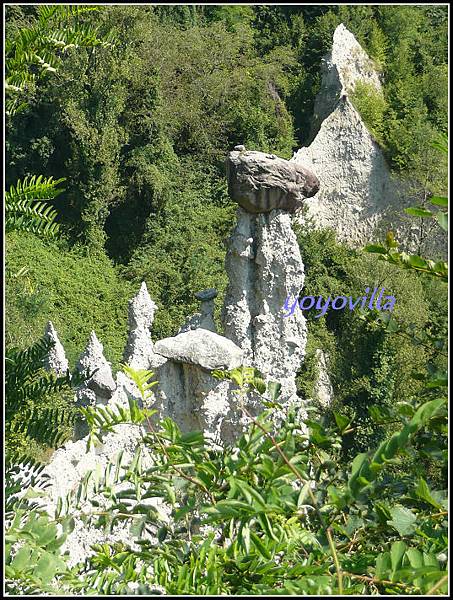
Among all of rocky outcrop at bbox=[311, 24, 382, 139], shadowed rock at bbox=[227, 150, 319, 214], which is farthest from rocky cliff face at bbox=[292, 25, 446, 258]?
shadowed rock at bbox=[227, 150, 319, 214]

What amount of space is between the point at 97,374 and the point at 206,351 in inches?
74.1

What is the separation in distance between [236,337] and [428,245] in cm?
564

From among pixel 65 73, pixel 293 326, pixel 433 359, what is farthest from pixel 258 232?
pixel 65 73

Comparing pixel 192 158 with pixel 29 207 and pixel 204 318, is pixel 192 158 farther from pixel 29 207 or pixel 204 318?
pixel 29 207

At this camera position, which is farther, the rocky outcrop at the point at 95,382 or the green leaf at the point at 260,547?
the rocky outcrop at the point at 95,382

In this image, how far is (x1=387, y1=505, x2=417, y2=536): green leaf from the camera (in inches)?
41.6

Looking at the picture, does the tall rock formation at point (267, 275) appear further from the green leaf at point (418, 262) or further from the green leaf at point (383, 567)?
the green leaf at point (383, 567)

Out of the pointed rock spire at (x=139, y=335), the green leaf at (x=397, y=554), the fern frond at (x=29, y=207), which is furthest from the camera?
the pointed rock spire at (x=139, y=335)

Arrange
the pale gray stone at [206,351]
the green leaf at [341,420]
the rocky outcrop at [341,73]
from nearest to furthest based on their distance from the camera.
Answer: the green leaf at [341,420] → the pale gray stone at [206,351] → the rocky outcrop at [341,73]

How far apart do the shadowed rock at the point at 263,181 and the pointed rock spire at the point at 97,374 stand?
1.66m

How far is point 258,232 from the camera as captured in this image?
5238 millimetres

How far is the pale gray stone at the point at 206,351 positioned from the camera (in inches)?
166

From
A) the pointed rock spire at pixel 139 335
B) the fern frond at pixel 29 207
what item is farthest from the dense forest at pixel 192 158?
the fern frond at pixel 29 207

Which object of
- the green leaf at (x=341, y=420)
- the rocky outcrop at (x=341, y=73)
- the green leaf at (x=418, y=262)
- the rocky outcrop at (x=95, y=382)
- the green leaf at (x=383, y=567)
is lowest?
the green leaf at (x=383, y=567)
